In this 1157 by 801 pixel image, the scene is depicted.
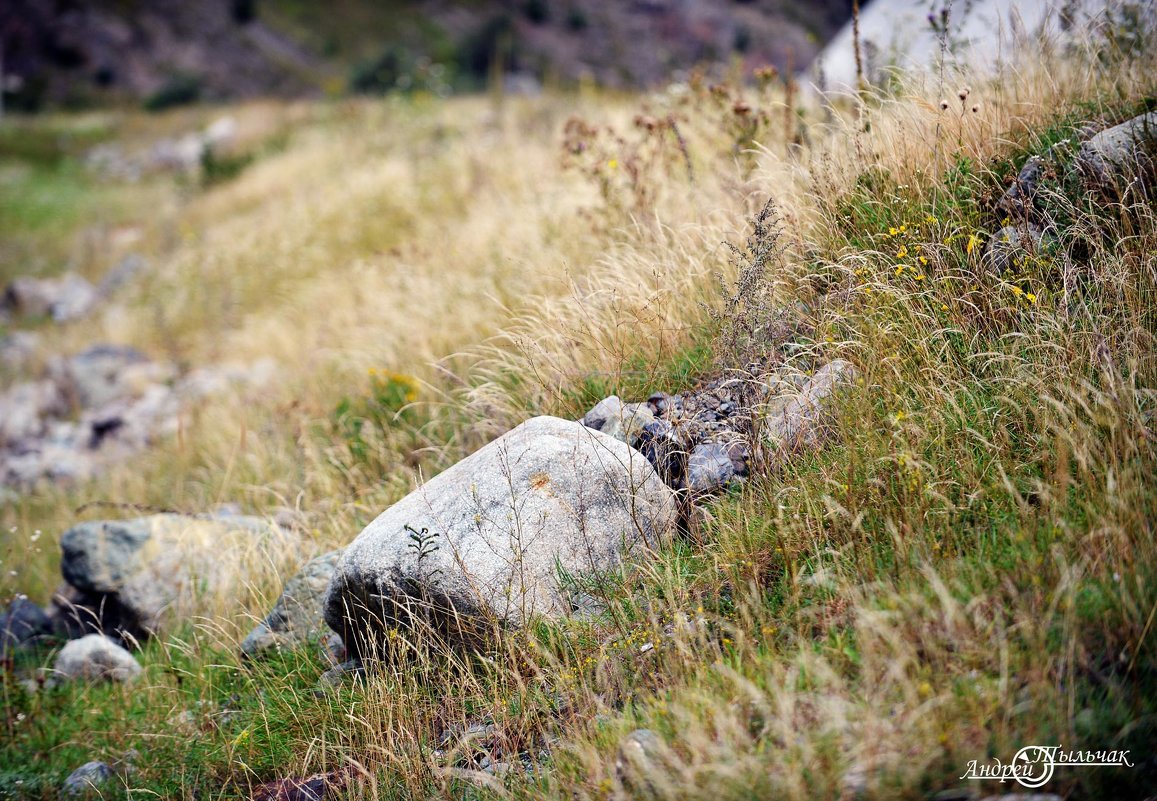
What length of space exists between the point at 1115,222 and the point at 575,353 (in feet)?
7.91

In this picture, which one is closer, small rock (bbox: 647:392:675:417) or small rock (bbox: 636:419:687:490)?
small rock (bbox: 636:419:687:490)

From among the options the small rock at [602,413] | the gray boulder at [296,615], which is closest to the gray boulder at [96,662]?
the gray boulder at [296,615]

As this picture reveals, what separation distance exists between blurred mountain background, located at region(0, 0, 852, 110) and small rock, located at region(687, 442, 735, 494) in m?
27.5

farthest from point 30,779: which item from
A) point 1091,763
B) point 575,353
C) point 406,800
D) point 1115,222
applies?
point 1115,222

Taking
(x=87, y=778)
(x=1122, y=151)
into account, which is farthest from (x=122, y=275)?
(x=1122, y=151)

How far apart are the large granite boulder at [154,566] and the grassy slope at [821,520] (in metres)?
0.21

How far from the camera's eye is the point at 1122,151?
9.99ft

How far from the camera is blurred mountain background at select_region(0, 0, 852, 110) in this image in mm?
31281

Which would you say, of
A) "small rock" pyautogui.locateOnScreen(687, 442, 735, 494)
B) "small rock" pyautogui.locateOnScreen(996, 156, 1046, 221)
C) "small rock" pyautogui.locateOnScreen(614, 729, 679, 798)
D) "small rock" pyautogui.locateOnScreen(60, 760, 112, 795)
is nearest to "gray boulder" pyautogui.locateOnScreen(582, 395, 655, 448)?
"small rock" pyautogui.locateOnScreen(687, 442, 735, 494)

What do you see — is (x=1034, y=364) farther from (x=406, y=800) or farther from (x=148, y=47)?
(x=148, y=47)

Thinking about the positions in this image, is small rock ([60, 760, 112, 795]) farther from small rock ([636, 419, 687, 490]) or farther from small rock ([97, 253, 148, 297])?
small rock ([97, 253, 148, 297])

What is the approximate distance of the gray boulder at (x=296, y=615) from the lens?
3209 millimetres

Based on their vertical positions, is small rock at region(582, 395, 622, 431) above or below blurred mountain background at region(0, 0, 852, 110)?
below

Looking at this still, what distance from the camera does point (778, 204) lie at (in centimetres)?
381
